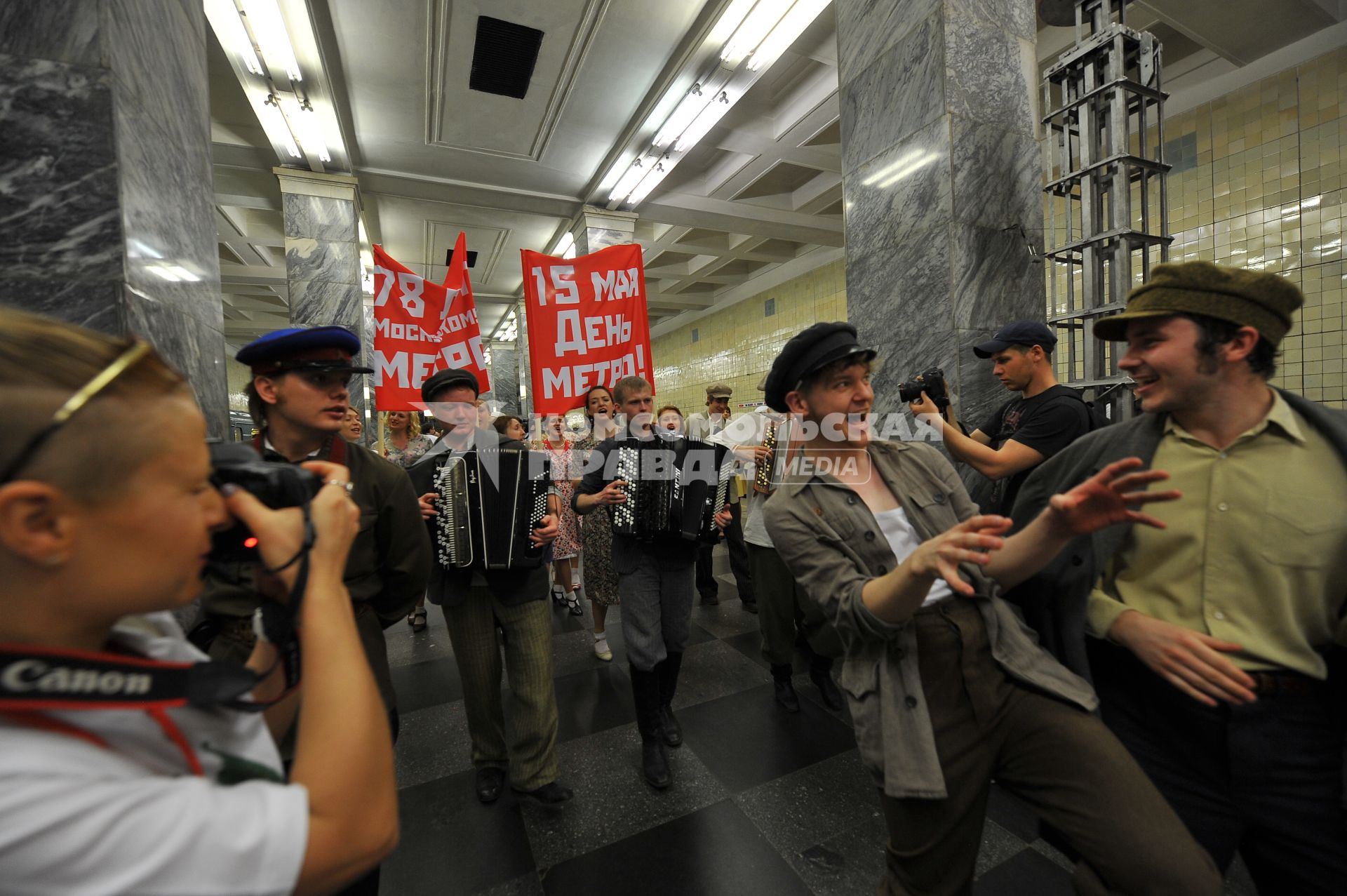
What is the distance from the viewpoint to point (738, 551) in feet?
16.5

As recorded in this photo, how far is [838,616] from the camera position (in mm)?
1453

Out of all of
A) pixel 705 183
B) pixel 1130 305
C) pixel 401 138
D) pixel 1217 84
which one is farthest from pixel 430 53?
pixel 1217 84

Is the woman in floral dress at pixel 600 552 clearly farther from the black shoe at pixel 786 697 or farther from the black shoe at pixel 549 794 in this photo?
the black shoe at pixel 549 794

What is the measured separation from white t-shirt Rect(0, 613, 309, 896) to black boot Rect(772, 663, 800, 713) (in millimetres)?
2969

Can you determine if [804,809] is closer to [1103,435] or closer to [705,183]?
[1103,435]

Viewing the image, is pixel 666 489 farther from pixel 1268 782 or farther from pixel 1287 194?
pixel 1287 194

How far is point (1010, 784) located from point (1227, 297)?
139 cm

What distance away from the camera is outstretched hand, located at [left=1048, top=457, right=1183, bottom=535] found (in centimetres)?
121

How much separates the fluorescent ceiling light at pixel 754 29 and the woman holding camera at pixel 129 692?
5650 mm

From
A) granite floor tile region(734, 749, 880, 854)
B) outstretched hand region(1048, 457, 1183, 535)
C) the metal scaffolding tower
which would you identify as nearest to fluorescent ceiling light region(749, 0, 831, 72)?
the metal scaffolding tower

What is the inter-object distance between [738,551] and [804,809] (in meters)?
2.77

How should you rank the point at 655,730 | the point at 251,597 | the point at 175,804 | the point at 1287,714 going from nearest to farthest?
1. the point at 175,804
2. the point at 1287,714
3. the point at 251,597
4. the point at 655,730

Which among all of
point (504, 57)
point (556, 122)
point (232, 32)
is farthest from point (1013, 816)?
point (232, 32)

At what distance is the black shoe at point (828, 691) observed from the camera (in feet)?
10.5
